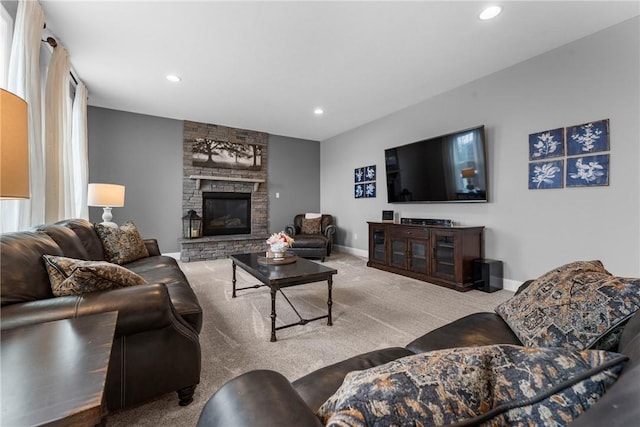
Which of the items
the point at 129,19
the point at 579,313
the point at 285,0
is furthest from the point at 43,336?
the point at 129,19

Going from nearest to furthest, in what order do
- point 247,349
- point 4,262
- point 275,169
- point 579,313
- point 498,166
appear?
point 579,313 < point 4,262 < point 247,349 < point 498,166 < point 275,169

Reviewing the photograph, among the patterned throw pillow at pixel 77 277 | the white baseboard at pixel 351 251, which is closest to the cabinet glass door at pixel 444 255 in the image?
the white baseboard at pixel 351 251

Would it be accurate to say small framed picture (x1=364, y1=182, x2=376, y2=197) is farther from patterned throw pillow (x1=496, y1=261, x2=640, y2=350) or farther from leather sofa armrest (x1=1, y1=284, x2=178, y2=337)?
leather sofa armrest (x1=1, y1=284, x2=178, y2=337)

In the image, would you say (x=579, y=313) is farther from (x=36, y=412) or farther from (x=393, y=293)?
(x=393, y=293)

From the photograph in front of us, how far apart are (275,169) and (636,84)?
5.35 metres

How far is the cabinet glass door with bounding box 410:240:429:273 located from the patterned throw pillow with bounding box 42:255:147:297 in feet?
10.9

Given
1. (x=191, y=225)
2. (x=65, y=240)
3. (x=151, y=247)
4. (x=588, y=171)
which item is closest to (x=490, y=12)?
(x=588, y=171)

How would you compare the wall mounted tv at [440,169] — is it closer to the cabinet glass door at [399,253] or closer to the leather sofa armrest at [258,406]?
the cabinet glass door at [399,253]

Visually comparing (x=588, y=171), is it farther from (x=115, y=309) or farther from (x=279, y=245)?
(x=115, y=309)

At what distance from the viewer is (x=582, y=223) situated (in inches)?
106

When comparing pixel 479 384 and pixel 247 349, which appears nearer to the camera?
pixel 479 384

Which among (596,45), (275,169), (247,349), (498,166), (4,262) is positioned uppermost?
(596,45)

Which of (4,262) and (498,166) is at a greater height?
(498,166)

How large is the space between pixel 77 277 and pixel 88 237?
4.58 ft
